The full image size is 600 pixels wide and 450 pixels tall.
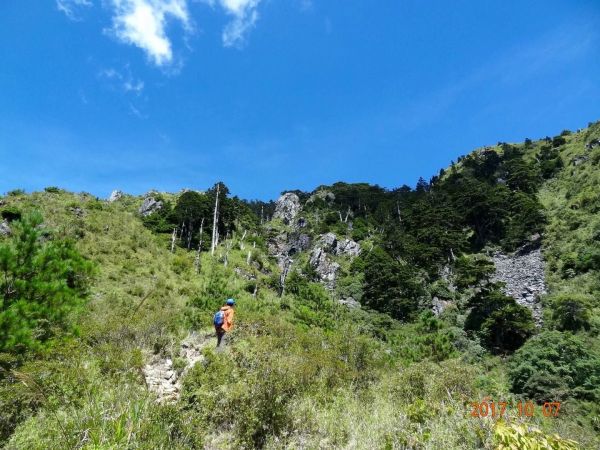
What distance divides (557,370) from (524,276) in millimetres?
19503

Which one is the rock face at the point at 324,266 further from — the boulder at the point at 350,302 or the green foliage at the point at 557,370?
the green foliage at the point at 557,370

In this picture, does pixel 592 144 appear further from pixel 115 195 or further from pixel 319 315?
pixel 115 195

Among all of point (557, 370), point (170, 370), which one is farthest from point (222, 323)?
point (557, 370)

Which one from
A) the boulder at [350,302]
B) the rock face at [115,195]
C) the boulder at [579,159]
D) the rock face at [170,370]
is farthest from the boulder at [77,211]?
the boulder at [579,159]

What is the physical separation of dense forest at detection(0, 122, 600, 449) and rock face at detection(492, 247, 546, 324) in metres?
0.30

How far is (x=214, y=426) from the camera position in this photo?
6094 millimetres

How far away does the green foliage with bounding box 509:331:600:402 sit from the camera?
17078 millimetres

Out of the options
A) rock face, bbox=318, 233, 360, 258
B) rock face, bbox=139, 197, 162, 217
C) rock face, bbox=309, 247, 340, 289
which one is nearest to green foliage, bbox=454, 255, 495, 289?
rock face, bbox=309, 247, 340, 289

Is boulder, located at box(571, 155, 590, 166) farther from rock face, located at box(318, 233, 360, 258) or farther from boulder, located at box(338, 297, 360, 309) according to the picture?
boulder, located at box(338, 297, 360, 309)

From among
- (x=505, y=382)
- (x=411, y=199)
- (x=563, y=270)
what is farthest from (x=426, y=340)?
(x=411, y=199)

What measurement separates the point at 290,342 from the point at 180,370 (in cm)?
410

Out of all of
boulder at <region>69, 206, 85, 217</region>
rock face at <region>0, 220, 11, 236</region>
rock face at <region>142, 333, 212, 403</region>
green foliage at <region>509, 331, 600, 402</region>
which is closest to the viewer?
rock face at <region>142, 333, 212, 403</region>

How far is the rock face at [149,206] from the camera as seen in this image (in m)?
47.5

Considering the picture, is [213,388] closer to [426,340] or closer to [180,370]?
[180,370]
